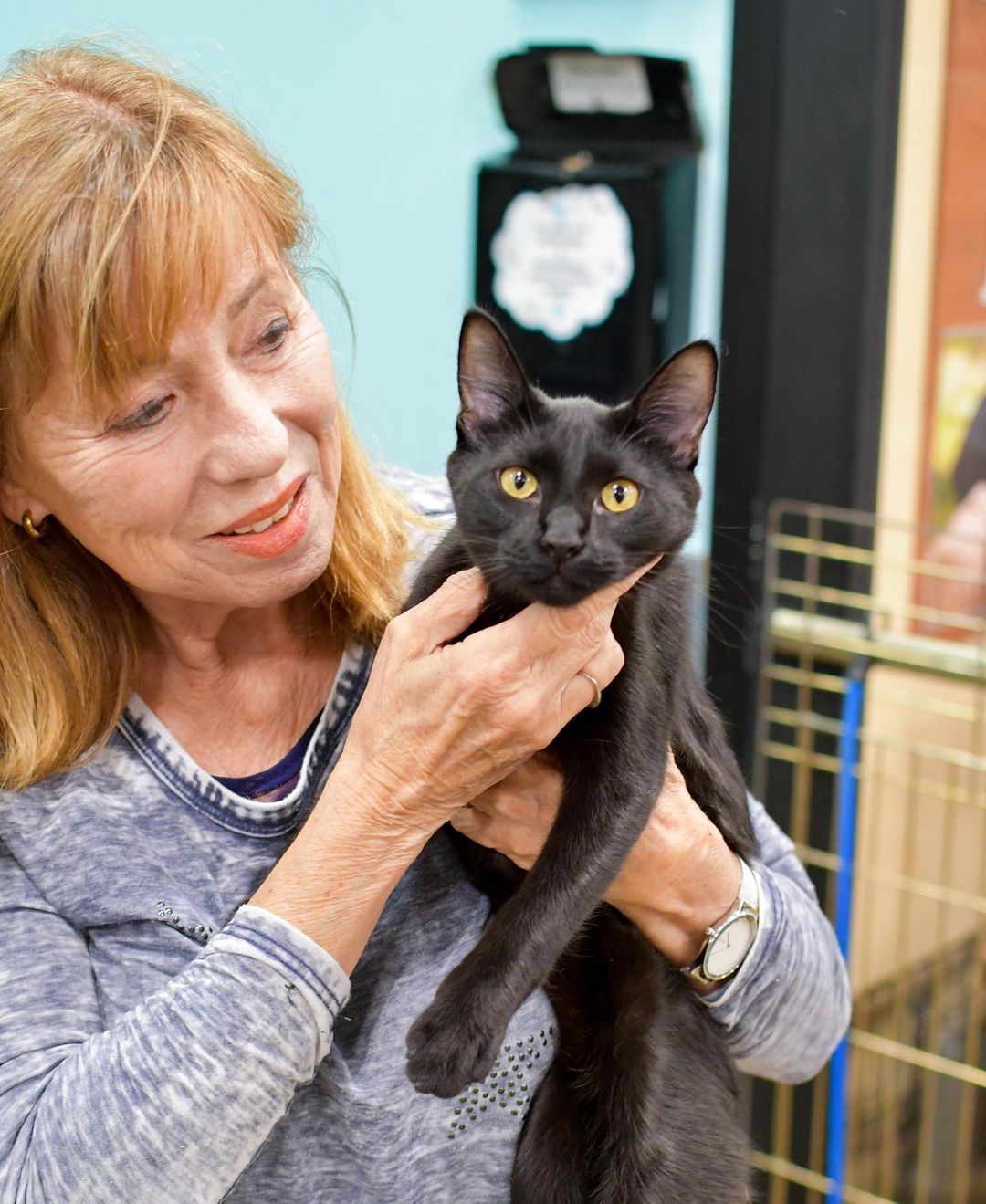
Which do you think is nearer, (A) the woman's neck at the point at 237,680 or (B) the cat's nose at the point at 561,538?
(B) the cat's nose at the point at 561,538

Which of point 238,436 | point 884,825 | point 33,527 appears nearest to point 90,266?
point 238,436

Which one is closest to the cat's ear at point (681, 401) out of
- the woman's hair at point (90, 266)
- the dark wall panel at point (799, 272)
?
the woman's hair at point (90, 266)

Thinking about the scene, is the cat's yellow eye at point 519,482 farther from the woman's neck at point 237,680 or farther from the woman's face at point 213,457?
the woman's neck at point 237,680

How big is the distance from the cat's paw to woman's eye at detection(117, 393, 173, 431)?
1.65ft

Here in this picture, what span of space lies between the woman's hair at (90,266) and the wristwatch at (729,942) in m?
0.41

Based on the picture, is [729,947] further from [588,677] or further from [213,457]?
[213,457]

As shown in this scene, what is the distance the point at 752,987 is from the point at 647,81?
147cm

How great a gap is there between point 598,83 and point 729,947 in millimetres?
1493

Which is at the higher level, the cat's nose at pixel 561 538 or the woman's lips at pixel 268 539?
the cat's nose at pixel 561 538

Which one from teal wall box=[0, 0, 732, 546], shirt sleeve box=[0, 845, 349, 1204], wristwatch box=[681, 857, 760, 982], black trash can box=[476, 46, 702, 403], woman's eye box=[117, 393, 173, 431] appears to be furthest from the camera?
black trash can box=[476, 46, 702, 403]

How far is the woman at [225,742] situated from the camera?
3.16 ft

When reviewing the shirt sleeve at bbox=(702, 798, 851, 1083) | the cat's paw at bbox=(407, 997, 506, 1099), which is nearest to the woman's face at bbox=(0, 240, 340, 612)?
the cat's paw at bbox=(407, 997, 506, 1099)

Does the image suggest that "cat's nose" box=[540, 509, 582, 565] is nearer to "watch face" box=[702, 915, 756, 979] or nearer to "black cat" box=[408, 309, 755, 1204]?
"black cat" box=[408, 309, 755, 1204]

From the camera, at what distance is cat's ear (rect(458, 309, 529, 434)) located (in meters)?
1.07
